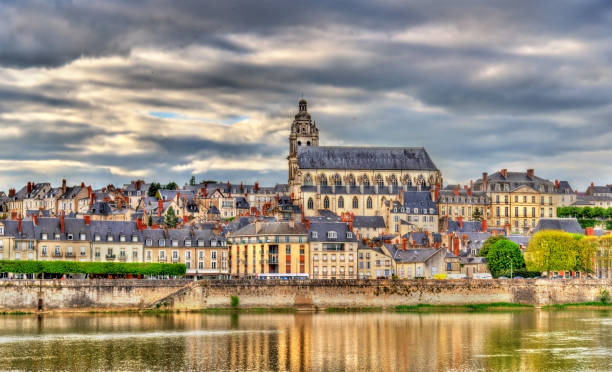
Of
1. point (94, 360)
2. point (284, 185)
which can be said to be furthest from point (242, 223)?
point (284, 185)

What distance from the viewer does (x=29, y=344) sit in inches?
2039

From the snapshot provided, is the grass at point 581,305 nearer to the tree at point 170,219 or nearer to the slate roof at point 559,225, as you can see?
the slate roof at point 559,225

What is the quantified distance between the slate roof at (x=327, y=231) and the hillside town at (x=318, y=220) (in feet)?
0.44

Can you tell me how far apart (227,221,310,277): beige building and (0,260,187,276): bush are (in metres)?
5.92

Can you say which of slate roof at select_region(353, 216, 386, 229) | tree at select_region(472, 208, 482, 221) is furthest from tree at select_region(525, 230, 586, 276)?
tree at select_region(472, 208, 482, 221)

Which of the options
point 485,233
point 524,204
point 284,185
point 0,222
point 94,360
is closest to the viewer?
point 94,360

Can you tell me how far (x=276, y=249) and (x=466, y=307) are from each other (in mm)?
16485

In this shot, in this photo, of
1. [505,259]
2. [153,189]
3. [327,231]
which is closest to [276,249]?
[327,231]

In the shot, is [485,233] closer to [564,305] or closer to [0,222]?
[564,305]

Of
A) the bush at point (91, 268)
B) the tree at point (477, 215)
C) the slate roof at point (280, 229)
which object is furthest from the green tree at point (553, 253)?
the tree at point (477, 215)

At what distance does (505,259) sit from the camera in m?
86.9

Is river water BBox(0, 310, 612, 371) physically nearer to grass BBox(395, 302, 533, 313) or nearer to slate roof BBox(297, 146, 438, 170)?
grass BBox(395, 302, 533, 313)

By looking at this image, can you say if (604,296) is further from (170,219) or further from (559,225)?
(170,219)

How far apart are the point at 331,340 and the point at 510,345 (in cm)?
975
